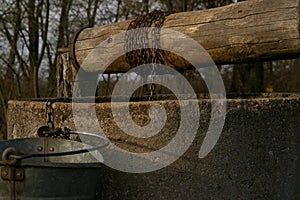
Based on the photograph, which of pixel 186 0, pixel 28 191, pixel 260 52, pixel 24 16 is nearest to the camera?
pixel 28 191

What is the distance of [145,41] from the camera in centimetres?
279

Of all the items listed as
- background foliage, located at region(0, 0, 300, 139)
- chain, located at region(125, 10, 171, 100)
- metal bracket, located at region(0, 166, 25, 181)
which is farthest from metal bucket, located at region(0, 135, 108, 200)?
background foliage, located at region(0, 0, 300, 139)

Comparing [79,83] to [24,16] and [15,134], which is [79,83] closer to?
[15,134]

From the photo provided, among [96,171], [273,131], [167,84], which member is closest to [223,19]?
[273,131]

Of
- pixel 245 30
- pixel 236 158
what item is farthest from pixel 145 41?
pixel 236 158

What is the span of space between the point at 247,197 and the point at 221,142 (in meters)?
0.26

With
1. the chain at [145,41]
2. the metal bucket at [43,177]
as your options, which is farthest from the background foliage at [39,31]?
the metal bucket at [43,177]

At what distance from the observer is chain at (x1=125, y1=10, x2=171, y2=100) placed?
2.77 metres

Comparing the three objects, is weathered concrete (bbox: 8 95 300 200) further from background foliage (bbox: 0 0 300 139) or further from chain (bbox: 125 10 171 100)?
background foliage (bbox: 0 0 300 139)

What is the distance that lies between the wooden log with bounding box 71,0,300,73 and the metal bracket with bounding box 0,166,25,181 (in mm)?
1157

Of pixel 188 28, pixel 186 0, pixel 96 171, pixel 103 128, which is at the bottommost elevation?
pixel 96 171

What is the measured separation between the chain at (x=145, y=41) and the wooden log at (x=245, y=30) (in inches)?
2.3

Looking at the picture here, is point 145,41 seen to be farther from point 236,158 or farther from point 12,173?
point 12,173

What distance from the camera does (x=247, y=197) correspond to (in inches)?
87.7
